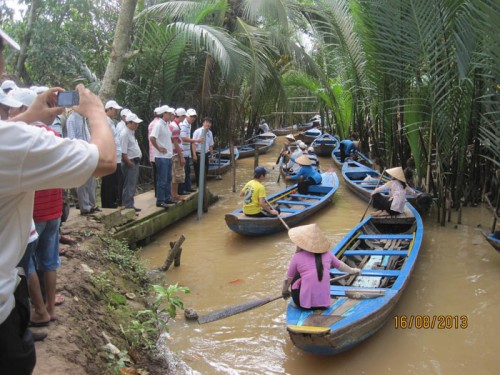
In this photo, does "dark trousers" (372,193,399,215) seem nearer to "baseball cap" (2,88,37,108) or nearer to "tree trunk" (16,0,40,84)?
"baseball cap" (2,88,37,108)

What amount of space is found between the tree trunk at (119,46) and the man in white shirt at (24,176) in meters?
5.39

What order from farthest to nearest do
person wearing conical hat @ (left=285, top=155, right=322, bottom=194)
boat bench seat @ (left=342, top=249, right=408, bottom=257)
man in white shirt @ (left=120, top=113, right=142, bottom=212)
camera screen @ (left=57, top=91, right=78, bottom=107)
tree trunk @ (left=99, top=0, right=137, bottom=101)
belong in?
1. person wearing conical hat @ (left=285, top=155, right=322, bottom=194)
2. man in white shirt @ (left=120, top=113, right=142, bottom=212)
3. tree trunk @ (left=99, top=0, right=137, bottom=101)
4. boat bench seat @ (left=342, top=249, right=408, bottom=257)
5. camera screen @ (left=57, top=91, right=78, bottom=107)

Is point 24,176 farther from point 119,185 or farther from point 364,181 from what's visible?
point 364,181

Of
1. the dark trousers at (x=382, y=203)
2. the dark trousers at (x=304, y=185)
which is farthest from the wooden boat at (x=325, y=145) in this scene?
the dark trousers at (x=382, y=203)

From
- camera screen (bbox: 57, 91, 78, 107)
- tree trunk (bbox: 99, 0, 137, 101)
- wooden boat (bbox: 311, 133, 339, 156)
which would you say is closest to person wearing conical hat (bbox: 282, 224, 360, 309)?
camera screen (bbox: 57, 91, 78, 107)

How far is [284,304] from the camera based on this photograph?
5730 mm

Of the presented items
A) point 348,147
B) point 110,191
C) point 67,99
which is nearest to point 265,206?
point 110,191

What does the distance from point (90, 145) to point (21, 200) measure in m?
0.28

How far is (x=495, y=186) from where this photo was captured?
8.46m

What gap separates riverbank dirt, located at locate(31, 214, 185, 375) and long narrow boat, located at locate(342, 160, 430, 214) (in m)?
5.40

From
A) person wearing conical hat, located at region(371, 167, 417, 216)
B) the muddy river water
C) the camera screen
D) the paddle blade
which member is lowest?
the muddy river water

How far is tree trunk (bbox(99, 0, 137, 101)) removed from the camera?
6656 millimetres

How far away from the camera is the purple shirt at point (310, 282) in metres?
4.39

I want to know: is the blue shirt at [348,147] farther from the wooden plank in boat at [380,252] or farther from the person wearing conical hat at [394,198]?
the wooden plank in boat at [380,252]
